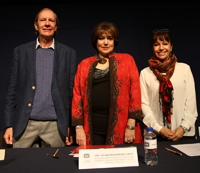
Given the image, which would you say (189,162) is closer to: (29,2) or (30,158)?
(30,158)

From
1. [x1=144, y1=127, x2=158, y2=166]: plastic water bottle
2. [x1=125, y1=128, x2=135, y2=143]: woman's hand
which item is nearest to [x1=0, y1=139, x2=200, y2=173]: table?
[x1=144, y1=127, x2=158, y2=166]: plastic water bottle

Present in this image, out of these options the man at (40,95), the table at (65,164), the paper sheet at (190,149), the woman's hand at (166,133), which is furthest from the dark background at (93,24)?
the table at (65,164)

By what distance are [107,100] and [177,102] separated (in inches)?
27.0

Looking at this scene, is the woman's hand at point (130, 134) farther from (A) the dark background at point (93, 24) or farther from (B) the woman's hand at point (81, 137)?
(A) the dark background at point (93, 24)

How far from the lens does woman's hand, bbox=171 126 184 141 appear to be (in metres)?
1.83

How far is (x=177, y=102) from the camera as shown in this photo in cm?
200

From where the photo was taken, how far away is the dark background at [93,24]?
3.04 meters

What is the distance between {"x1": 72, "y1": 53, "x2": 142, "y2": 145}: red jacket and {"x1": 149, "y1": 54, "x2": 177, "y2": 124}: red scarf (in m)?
0.26

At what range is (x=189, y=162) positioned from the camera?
45.4 inches

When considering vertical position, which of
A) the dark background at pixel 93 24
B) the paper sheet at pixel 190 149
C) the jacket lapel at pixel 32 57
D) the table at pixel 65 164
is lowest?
the table at pixel 65 164

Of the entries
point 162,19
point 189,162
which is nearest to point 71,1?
point 162,19

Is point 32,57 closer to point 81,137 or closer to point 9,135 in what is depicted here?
point 9,135

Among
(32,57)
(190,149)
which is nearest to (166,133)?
(190,149)

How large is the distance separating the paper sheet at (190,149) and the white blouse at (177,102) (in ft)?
1.43
